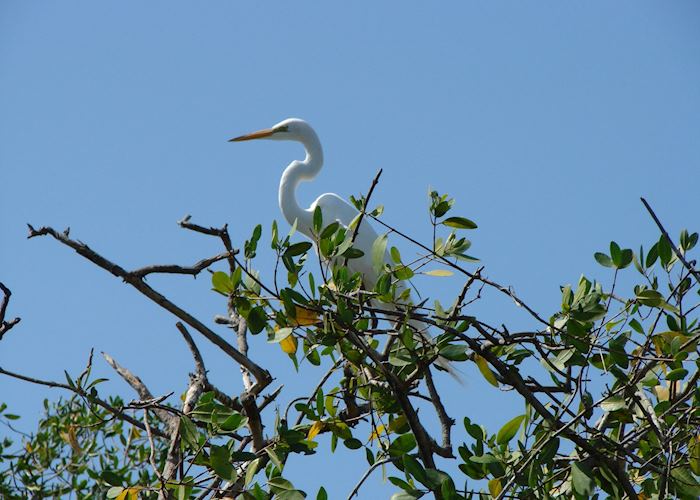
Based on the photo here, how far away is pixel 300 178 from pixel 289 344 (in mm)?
3775

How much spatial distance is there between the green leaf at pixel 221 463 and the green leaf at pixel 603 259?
0.89 m

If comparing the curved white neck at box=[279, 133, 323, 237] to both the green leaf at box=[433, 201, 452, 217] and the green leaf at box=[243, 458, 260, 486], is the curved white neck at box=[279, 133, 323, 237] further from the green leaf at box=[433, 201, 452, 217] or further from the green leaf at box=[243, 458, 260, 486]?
the green leaf at box=[243, 458, 260, 486]

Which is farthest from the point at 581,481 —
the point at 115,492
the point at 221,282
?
the point at 115,492

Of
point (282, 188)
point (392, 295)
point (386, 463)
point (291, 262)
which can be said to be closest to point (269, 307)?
point (291, 262)

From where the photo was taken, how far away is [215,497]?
2096 mm

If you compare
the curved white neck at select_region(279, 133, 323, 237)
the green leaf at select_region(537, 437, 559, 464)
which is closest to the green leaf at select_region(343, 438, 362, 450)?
the green leaf at select_region(537, 437, 559, 464)

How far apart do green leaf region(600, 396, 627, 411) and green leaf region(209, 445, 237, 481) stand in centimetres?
77

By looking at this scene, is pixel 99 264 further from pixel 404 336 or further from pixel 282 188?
pixel 282 188

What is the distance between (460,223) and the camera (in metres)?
2.08

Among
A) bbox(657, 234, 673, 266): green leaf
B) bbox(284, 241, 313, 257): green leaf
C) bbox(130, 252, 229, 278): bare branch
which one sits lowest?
bbox(657, 234, 673, 266): green leaf

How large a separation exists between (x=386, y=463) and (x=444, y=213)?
1.85 ft

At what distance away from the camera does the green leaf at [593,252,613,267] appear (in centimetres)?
204

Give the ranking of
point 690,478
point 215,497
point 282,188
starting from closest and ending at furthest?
point 690,478, point 215,497, point 282,188

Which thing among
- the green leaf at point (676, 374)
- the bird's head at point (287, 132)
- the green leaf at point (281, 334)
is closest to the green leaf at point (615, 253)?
the green leaf at point (676, 374)
